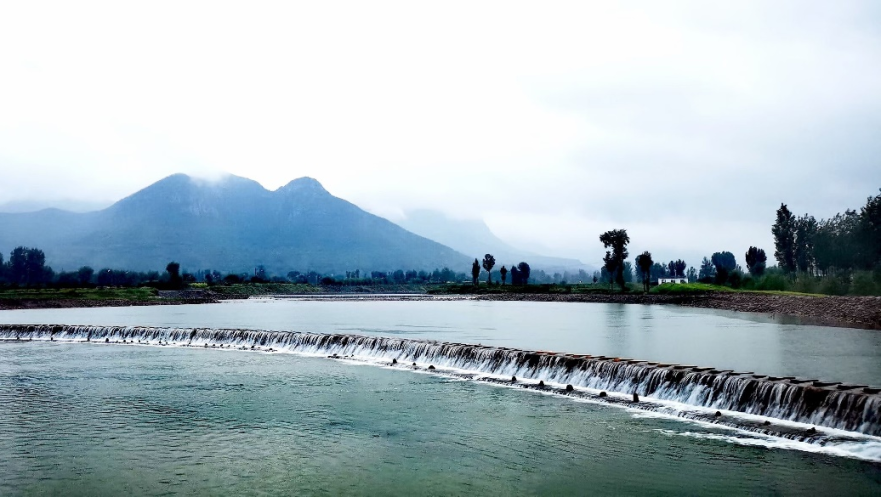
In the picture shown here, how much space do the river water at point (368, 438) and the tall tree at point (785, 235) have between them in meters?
108

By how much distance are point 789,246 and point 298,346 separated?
11866cm

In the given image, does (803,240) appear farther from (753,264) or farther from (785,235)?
(753,264)

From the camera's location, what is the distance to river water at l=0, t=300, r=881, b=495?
16.9 m

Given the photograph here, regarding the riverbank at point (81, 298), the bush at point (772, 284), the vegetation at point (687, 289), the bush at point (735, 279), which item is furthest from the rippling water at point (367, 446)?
the bush at point (735, 279)

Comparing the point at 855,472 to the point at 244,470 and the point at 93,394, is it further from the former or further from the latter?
the point at 93,394

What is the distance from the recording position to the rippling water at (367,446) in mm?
16766

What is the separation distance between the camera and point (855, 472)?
17.1m

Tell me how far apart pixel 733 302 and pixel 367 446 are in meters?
84.8

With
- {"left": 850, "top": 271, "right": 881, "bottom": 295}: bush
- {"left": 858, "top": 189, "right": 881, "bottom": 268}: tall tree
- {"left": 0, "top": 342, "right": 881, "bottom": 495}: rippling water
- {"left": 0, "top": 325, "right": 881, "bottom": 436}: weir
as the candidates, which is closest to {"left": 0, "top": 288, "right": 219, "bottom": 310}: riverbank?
{"left": 0, "top": 325, "right": 881, "bottom": 436}: weir

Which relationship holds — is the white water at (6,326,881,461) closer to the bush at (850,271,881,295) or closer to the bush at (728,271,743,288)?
the bush at (850,271,881,295)

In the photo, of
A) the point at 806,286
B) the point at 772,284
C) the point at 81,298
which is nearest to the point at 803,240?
the point at 772,284

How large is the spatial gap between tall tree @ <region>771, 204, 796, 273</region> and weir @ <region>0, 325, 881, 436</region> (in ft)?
385

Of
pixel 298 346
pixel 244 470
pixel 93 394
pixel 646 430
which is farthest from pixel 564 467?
pixel 298 346

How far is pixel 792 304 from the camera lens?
78875 mm
